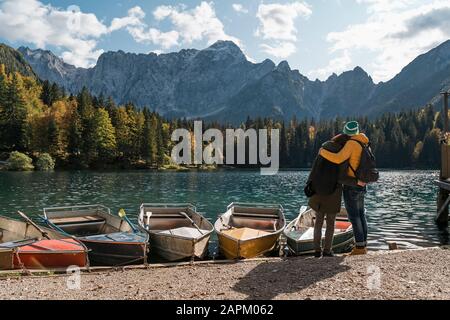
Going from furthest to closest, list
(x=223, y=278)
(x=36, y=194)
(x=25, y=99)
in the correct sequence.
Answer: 1. (x=25, y=99)
2. (x=36, y=194)
3. (x=223, y=278)

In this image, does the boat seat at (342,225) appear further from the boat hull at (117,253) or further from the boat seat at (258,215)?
the boat hull at (117,253)

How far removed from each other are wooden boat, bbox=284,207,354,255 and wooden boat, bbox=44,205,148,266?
6.17 meters

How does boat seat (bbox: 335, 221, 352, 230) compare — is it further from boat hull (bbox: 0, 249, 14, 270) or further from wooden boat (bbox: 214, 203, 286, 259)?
boat hull (bbox: 0, 249, 14, 270)

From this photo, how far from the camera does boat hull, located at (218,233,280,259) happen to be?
1527cm

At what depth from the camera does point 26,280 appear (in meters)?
11.4

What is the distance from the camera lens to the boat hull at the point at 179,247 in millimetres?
15984

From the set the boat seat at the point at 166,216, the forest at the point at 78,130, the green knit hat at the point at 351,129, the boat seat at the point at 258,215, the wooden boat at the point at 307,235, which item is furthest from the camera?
the forest at the point at 78,130

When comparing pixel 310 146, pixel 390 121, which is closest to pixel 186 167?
pixel 310 146

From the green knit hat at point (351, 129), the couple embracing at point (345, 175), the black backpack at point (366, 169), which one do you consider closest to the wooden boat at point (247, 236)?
the couple embracing at point (345, 175)

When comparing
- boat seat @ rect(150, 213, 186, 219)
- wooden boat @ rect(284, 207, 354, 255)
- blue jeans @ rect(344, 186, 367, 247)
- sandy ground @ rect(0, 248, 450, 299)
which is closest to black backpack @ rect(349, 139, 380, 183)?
blue jeans @ rect(344, 186, 367, 247)

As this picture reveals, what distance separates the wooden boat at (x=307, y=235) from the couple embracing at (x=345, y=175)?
3.74 meters
